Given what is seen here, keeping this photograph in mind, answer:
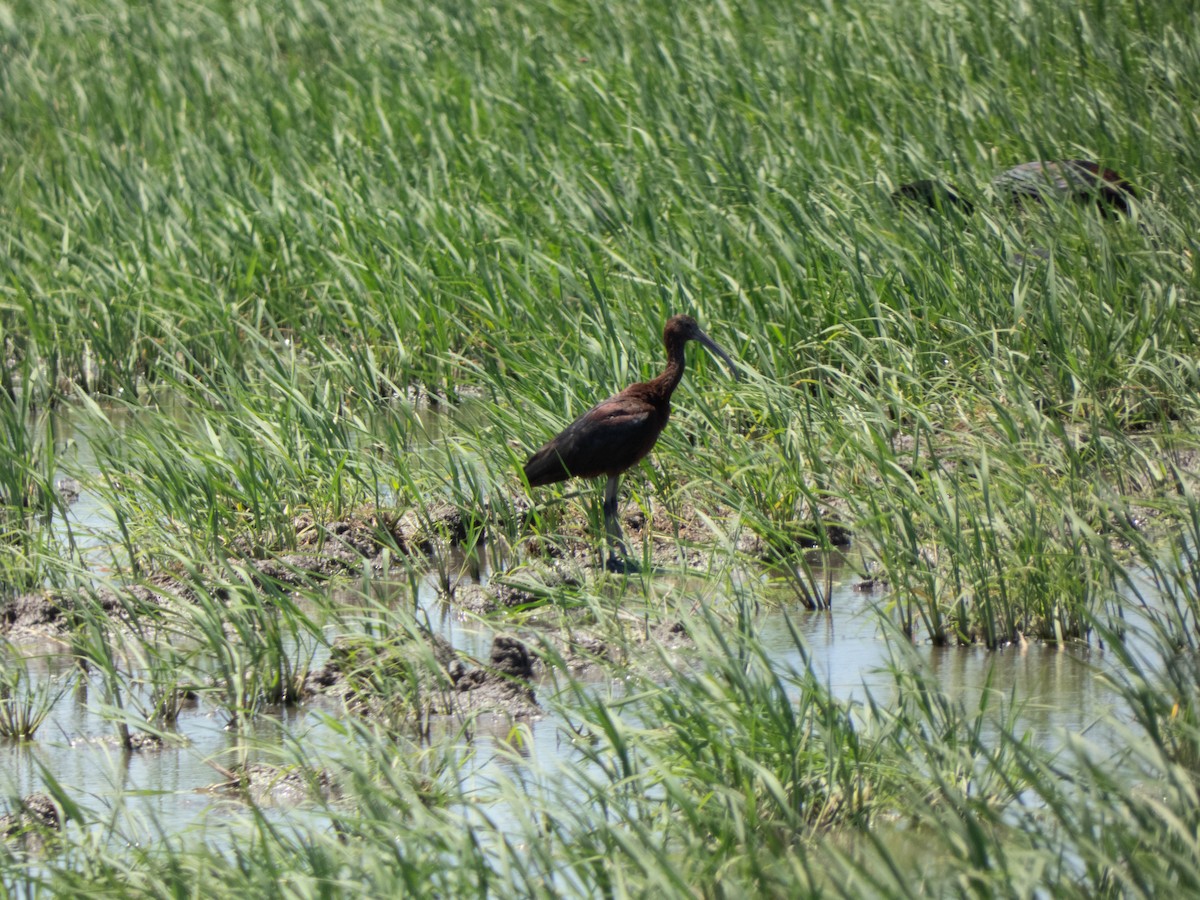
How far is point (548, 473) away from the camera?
594 centimetres

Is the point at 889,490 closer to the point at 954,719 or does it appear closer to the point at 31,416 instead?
the point at 954,719

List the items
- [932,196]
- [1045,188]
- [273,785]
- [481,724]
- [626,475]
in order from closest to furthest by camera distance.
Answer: [273,785], [481,724], [626,475], [1045,188], [932,196]

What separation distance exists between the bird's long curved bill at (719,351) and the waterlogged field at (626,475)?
0.10 m

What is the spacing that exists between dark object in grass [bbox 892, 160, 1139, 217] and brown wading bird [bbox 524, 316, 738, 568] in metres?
1.87

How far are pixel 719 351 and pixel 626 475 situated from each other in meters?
0.58

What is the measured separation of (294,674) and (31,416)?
397 cm

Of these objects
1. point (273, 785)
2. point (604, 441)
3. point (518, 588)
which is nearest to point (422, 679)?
point (273, 785)

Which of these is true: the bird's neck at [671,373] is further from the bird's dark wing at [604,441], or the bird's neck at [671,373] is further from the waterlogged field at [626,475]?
the waterlogged field at [626,475]

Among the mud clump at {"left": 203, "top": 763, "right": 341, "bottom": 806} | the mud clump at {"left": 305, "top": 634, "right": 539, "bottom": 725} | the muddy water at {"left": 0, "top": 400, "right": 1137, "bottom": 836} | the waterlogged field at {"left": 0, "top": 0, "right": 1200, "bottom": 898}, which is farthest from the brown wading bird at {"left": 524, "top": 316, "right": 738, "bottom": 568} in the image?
the mud clump at {"left": 203, "top": 763, "right": 341, "bottom": 806}

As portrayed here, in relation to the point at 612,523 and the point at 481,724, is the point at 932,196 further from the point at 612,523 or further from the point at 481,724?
the point at 481,724

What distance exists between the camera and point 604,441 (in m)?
5.75

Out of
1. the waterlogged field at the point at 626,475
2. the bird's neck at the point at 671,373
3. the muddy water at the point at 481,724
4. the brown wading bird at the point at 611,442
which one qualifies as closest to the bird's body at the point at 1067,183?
the waterlogged field at the point at 626,475

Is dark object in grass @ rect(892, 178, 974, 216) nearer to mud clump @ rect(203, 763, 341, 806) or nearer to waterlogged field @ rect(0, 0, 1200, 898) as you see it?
waterlogged field @ rect(0, 0, 1200, 898)

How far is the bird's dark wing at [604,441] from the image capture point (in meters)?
5.76
